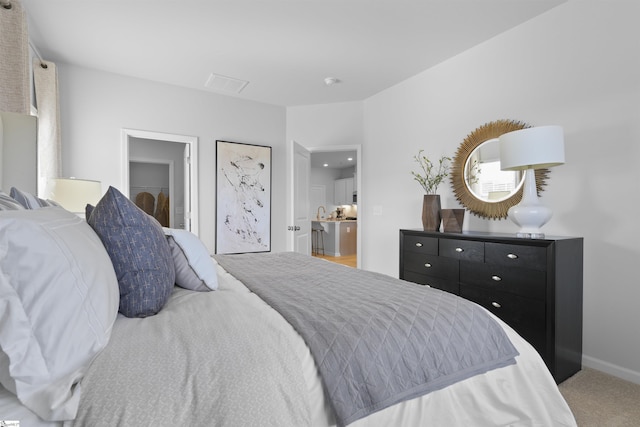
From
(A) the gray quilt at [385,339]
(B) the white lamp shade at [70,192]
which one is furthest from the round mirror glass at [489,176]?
(B) the white lamp shade at [70,192]

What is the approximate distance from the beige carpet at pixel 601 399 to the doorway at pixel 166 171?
12.6 ft

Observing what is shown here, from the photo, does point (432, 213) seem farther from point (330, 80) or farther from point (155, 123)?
point (155, 123)

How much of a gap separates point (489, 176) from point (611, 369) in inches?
65.2

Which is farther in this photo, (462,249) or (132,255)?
(462,249)

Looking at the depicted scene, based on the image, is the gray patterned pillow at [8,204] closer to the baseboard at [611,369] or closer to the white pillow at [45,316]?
the white pillow at [45,316]

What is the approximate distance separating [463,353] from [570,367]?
1.65 metres

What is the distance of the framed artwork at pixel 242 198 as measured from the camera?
169 inches

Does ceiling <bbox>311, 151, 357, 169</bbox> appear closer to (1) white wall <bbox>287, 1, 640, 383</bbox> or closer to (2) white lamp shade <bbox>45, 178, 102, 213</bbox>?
(1) white wall <bbox>287, 1, 640, 383</bbox>

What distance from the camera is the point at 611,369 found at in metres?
2.23

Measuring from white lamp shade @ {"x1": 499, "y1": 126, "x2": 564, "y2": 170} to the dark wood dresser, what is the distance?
1.67 ft

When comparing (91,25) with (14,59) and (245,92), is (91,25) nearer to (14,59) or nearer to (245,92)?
(14,59)

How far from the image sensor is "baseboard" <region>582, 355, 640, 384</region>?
2.14 m

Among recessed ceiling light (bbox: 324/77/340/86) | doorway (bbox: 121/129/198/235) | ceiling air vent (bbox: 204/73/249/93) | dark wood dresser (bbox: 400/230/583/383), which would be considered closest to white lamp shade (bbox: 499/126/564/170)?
dark wood dresser (bbox: 400/230/583/383)

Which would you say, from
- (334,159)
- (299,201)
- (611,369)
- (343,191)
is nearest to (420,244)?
(611,369)
